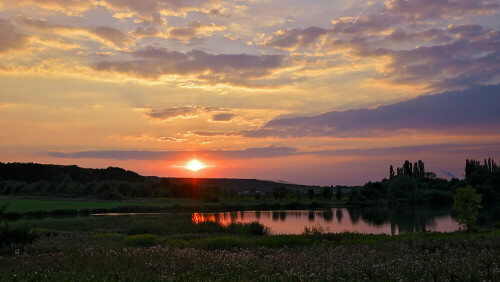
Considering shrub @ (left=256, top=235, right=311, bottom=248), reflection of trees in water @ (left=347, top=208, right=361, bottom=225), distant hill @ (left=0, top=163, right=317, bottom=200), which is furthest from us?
distant hill @ (left=0, top=163, right=317, bottom=200)

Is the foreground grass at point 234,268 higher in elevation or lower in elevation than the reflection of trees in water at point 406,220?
higher

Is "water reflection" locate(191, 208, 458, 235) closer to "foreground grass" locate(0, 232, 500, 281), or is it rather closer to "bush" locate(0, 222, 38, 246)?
"bush" locate(0, 222, 38, 246)

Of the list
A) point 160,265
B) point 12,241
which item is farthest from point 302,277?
point 12,241

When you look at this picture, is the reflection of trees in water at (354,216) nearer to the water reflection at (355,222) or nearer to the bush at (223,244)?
the water reflection at (355,222)

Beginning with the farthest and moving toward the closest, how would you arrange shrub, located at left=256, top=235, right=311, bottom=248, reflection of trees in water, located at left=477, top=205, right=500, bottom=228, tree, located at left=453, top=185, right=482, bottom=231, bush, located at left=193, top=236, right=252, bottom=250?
reflection of trees in water, located at left=477, top=205, right=500, bottom=228
tree, located at left=453, top=185, right=482, bottom=231
shrub, located at left=256, top=235, right=311, bottom=248
bush, located at left=193, top=236, right=252, bottom=250

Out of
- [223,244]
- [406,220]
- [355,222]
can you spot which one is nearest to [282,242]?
[223,244]

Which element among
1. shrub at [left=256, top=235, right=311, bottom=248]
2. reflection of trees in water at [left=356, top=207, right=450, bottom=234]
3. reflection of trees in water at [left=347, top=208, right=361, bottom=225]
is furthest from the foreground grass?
reflection of trees in water at [left=347, top=208, right=361, bottom=225]

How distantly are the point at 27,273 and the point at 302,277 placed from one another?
271 inches

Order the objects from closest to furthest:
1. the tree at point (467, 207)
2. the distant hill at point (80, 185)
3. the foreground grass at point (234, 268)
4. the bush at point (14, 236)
→ the foreground grass at point (234, 268) → the bush at point (14, 236) → the tree at point (467, 207) → the distant hill at point (80, 185)

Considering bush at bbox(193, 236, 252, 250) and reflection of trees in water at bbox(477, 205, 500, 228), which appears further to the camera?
reflection of trees in water at bbox(477, 205, 500, 228)

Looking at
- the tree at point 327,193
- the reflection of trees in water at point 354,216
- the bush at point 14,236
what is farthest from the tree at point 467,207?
the tree at point 327,193

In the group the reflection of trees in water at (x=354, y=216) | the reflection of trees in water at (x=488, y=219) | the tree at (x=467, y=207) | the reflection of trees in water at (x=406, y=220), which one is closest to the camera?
the tree at (x=467, y=207)

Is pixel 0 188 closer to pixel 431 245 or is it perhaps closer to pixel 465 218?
pixel 465 218

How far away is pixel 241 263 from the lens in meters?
12.5
